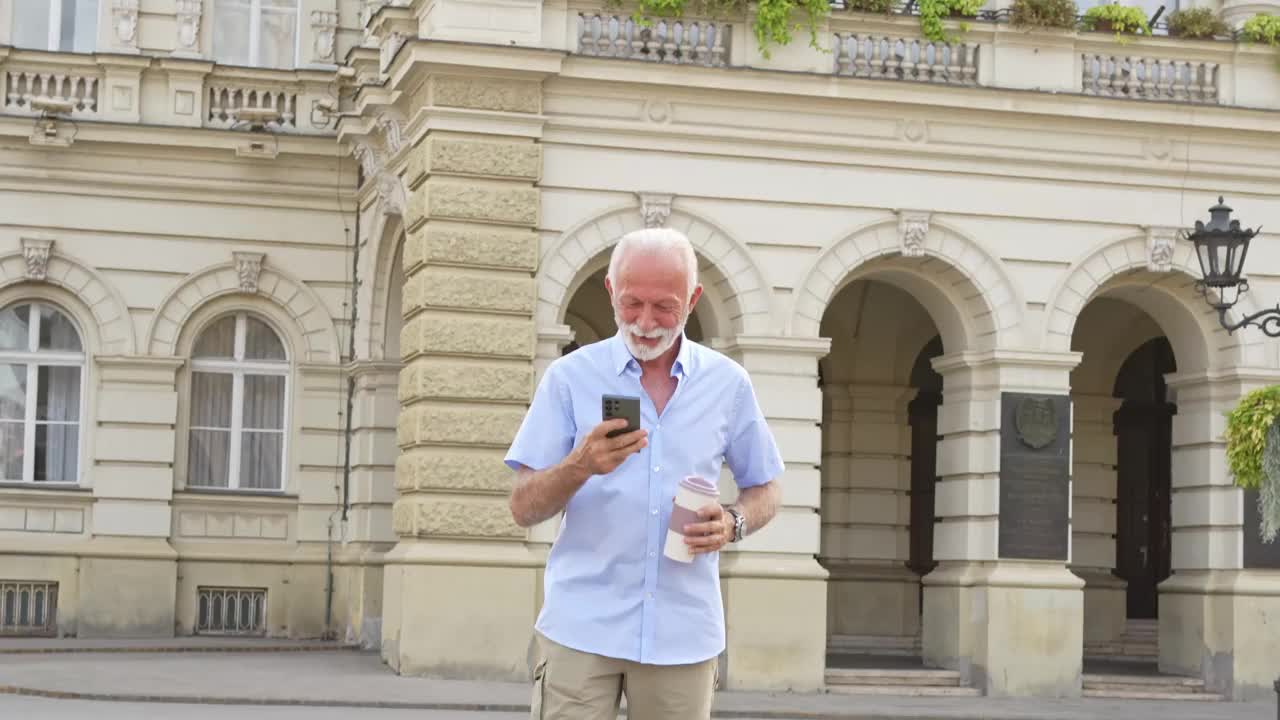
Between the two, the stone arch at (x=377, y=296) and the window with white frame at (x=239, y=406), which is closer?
the stone arch at (x=377, y=296)

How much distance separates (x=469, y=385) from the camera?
69.1 ft

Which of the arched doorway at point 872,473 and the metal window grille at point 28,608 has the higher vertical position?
A: the arched doorway at point 872,473

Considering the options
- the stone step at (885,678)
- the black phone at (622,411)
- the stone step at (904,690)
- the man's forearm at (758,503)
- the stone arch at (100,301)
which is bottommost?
the stone step at (904,690)

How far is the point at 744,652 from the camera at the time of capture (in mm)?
21297

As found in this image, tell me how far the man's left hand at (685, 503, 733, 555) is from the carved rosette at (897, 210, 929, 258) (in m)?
16.8

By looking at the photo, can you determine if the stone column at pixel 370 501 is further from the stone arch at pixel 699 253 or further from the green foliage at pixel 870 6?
the green foliage at pixel 870 6

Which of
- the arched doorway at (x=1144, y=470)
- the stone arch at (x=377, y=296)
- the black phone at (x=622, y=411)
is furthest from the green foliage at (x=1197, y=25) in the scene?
the black phone at (x=622, y=411)

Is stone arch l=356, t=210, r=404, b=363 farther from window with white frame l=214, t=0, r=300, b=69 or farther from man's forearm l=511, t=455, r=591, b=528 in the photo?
man's forearm l=511, t=455, r=591, b=528

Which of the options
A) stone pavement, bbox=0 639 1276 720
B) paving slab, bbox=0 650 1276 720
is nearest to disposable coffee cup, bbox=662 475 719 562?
stone pavement, bbox=0 639 1276 720

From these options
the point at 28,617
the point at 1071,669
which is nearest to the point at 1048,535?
the point at 1071,669

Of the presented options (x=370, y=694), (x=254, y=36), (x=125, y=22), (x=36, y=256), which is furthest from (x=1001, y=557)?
(x=125, y=22)

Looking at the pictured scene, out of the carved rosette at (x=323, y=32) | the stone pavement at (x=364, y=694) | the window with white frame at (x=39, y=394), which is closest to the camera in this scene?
the stone pavement at (x=364, y=694)

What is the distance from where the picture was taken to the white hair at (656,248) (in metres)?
5.78

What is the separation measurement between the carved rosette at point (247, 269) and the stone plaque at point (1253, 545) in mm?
12242
